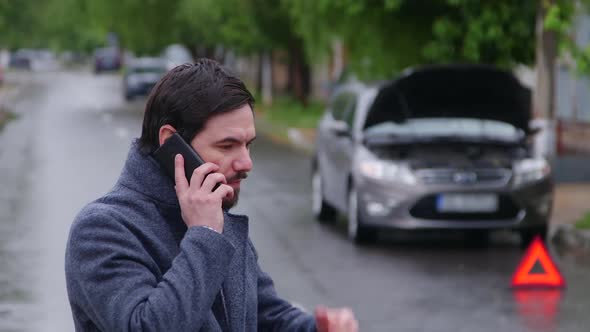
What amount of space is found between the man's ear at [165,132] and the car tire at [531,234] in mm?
9533

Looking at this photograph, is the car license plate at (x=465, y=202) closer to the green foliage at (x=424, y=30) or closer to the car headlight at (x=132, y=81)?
the green foliage at (x=424, y=30)

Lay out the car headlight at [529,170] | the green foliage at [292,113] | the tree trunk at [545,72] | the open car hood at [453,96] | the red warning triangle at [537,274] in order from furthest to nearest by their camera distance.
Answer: the green foliage at [292,113] → the tree trunk at [545,72] → the open car hood at [453,96] → the car headlight at [529,170] → the red warning triangle at [537,274]

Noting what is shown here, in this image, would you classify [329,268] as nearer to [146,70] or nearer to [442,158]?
[442,158]

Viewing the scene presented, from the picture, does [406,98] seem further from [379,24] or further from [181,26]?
[181,26]

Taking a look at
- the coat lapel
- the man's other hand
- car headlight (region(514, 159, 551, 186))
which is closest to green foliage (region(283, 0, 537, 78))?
car headlight (region(514, 159, 551, 186))

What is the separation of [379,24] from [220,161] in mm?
17013

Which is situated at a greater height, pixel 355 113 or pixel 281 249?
pixel 355 113

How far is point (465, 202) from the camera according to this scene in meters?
11.5

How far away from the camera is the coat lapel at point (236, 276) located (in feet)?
8.79

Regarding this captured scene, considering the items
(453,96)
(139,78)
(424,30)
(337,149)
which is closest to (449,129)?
(453,96)

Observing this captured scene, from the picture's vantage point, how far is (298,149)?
2598 cm

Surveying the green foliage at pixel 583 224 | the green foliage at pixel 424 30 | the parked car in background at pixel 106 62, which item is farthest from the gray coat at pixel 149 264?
the parked car in background at pixel 106 62

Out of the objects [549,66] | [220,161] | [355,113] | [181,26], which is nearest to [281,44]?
[181,26]

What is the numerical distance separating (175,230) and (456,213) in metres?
9.06
